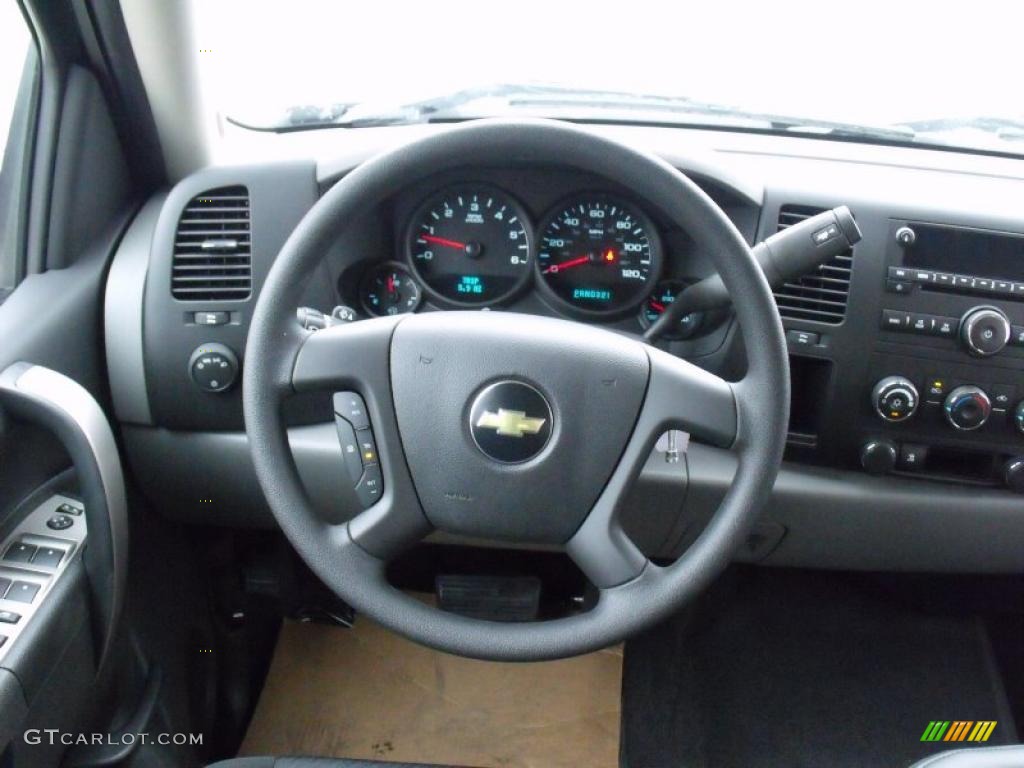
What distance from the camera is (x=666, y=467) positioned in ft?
4.75

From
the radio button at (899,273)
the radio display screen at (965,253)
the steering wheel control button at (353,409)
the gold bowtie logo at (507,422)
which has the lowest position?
the steering wheel control button at (353,409)

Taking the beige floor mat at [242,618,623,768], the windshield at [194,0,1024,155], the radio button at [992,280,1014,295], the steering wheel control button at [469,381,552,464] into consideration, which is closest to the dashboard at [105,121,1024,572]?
the radio button at [992,280,1014,295]

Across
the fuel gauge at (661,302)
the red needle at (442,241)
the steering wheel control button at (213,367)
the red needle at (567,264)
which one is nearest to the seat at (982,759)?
the fuel gauge at (661,302)

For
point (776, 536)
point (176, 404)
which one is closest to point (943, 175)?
point (776, 536)

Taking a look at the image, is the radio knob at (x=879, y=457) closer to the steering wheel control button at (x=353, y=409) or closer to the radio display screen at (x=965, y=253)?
the radio display screen at (x=965, y=253)

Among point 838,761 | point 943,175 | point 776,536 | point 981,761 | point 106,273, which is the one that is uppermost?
point 943,175

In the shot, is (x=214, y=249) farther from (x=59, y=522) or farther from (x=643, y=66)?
(x=643, y=66)

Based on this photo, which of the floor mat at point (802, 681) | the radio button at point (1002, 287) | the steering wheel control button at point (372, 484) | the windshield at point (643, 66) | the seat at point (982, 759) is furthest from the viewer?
the floor mat at point (802, 681)

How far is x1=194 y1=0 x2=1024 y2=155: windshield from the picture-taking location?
1627 mm

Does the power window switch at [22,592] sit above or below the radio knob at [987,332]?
below

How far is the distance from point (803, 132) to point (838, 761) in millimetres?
1225

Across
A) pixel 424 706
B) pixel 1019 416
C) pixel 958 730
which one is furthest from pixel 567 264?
pixel 958 730

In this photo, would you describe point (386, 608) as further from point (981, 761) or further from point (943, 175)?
point (943, 175)

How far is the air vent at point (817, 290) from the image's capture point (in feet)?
4.58
